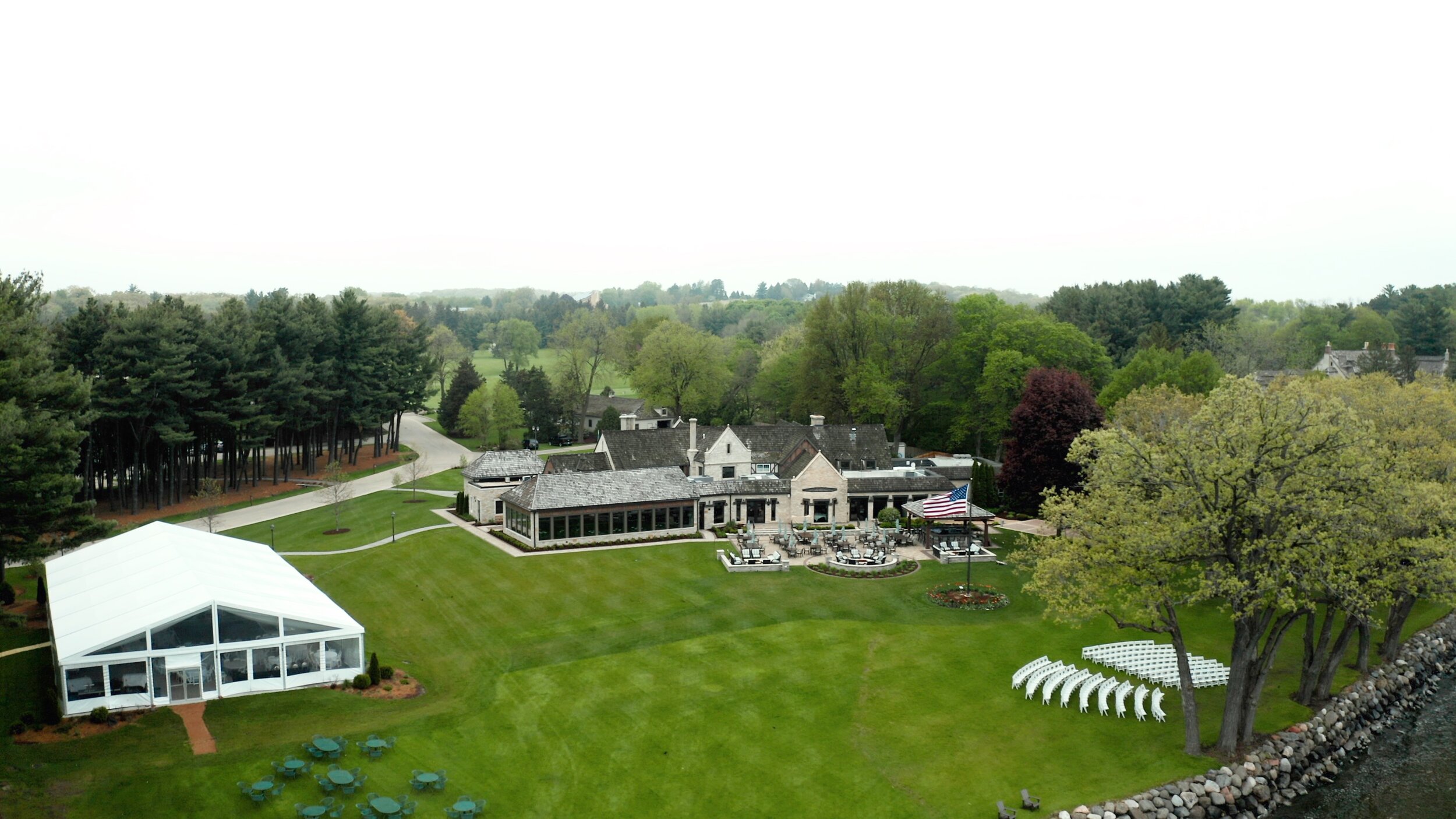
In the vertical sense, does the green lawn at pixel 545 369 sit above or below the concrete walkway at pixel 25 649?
above

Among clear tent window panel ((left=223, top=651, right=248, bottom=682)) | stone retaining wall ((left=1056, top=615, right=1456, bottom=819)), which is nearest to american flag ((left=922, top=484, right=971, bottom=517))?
stone retaining wall ((left=1056, top=615, right=1456, bottom=819))

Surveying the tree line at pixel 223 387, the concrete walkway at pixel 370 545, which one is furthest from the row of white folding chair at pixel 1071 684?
the tree line at pixel 223 387

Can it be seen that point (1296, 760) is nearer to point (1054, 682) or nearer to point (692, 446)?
point (1054, 682)

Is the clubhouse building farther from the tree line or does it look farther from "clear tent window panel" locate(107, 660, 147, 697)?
"clear tent window panel" locate(107, 660, 147, 697)

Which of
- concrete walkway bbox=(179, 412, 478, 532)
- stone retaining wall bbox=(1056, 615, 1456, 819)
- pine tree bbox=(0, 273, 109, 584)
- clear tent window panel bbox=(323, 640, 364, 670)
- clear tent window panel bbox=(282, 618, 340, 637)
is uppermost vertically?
pine tree bbox=(0, 273, 109, 584)

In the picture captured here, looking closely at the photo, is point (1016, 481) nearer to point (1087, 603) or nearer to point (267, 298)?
point (1087, 603)

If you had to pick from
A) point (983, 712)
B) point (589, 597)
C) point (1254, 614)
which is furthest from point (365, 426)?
point (1254, 614)

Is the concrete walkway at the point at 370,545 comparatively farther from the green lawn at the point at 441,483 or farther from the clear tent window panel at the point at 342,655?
the clear tent window panel at the point at 342,655
